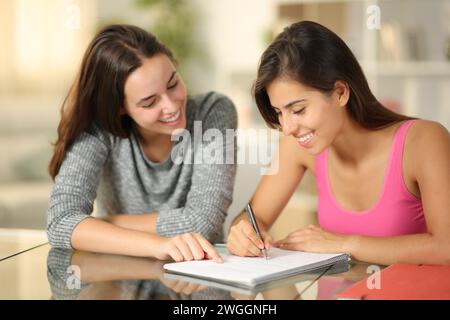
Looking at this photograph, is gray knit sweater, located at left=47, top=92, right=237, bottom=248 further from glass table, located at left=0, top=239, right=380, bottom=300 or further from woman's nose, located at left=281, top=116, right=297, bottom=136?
woman's nose, located at left=281, top=116, right=297, bottom=136

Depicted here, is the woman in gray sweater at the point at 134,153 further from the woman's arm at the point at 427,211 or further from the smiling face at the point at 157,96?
the woman's arm at the point at 427,211

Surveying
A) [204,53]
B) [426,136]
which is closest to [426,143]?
[426,136]

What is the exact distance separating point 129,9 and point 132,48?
3570 mm

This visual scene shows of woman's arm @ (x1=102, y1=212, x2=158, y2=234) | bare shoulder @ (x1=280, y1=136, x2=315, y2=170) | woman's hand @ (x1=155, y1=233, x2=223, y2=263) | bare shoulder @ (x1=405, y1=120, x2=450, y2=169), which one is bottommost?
woman's arm @ (x1=102, y1=212, x2=158, y2=234)

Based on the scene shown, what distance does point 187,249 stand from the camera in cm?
144

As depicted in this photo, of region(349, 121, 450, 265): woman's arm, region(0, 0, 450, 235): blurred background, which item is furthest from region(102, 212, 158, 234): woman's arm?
region(0, 0, 450, 235): blurred background

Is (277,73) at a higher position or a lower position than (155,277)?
higher

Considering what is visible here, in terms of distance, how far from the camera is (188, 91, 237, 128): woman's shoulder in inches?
77.6

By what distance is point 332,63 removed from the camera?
1583mm

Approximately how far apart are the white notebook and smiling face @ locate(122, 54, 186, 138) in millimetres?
510

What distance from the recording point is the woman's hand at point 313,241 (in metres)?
1.46

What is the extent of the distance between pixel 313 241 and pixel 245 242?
0.52 ft
